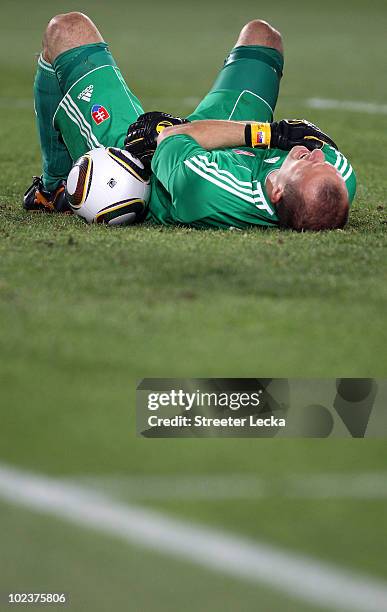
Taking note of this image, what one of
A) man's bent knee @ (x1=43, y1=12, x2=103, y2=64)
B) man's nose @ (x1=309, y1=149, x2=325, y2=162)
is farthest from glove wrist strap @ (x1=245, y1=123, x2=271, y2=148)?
man's bent knee @ (x1=43, y1=12, x2=103, y2=64)

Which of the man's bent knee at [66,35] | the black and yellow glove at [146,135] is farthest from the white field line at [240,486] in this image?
the man's bent knee at [66,35]

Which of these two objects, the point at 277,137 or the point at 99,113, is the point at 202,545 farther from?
the point at 99,113

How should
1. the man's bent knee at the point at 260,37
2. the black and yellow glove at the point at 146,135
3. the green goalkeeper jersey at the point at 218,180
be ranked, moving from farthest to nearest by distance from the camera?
1. the man's bent knee at the point at 260,37
2. the black and yellow glove at the point at 146,135
3. the green goalkeeper jersey at the point at 218,180

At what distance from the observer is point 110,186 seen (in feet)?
24.8

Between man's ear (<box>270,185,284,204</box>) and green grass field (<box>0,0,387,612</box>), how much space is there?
0.70 feet

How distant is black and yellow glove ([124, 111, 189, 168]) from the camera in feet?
25.6

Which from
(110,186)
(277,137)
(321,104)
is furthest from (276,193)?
(321,104)

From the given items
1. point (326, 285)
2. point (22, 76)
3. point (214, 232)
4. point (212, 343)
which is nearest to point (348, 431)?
point (212, 343)

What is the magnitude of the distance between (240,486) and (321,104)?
443 inches

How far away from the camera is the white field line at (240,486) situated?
4133mm

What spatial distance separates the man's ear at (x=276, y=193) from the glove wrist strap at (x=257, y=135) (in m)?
0.47

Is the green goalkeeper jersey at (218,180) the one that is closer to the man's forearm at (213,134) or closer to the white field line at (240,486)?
the man's forearm at (213,134)

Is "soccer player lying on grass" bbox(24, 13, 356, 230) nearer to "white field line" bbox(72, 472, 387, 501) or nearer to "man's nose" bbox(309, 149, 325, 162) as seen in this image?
"man's nose" bbox(309, 149, 325, 162)

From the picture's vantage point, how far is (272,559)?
3.68m
